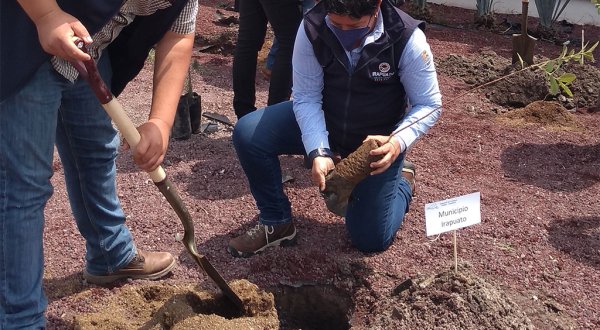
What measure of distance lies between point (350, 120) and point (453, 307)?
0.88 metres

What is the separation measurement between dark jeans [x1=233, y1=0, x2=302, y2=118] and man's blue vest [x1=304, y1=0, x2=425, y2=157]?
2.80ft

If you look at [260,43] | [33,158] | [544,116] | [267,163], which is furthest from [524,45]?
[33,158]

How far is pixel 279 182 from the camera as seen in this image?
2.97 metres

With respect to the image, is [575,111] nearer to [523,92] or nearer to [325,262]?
[523,92]

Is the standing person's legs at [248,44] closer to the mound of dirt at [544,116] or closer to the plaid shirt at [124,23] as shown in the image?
the plaid shirt at [124,23]

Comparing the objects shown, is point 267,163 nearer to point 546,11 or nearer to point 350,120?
point 350,120

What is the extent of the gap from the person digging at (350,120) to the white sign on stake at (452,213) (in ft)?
0.80

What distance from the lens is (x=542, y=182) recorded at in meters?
3.70

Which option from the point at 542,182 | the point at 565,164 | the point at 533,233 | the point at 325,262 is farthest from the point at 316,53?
the point at 565,164

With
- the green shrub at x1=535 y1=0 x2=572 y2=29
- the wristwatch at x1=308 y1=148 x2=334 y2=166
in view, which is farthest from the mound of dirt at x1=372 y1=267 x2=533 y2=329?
the green shrub at x1=535 y1=0 x2=572 y2=29

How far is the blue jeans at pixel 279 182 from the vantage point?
279cm

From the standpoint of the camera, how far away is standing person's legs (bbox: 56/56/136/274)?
2.29m

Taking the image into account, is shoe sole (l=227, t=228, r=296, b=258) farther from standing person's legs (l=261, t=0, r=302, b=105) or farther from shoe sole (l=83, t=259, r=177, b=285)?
standing person's legs (l=261, t=0, r=302, b=105)

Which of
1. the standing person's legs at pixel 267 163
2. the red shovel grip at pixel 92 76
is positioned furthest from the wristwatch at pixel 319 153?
the red shovel grip at pixel 92 76
